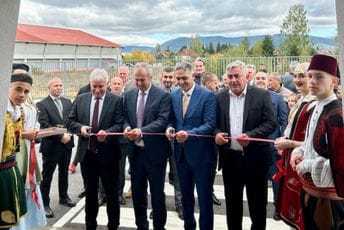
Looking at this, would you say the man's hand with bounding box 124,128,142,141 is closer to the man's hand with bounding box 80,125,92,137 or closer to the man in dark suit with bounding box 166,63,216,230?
the man in dark suit with bounding box 166,63,216,230

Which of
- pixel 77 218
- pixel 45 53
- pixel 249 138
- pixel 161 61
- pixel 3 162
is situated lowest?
pixel 77 218

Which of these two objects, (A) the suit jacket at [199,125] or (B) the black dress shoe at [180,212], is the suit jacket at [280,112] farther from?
(B) the black dress shoe at [180,212]

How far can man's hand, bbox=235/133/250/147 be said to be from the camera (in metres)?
4.30

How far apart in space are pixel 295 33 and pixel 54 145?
69.4 feet

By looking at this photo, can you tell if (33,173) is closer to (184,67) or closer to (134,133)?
(134,133)

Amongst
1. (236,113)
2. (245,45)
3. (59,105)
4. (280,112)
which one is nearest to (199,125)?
(236,113)

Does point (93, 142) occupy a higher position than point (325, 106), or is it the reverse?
point (325, 106)

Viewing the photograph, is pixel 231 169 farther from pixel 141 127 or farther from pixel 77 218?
pixel 77 218

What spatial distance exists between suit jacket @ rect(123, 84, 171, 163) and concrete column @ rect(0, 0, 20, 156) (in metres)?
2.19

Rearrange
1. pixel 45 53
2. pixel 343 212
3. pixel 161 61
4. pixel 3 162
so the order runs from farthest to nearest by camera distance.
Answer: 1. pixel 45 53
2. pixel 161 61
3. pixel 3 162
4. pixel 343 212

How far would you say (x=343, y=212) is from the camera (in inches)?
127

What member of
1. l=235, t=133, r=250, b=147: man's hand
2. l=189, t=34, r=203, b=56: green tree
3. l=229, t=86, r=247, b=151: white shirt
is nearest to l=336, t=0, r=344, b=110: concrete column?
l=235, t=133, r=250, b=147: man's hand

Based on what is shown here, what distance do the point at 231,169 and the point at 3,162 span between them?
2.35 meters

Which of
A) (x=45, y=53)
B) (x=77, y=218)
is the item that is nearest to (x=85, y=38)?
(x=45, y=53)
